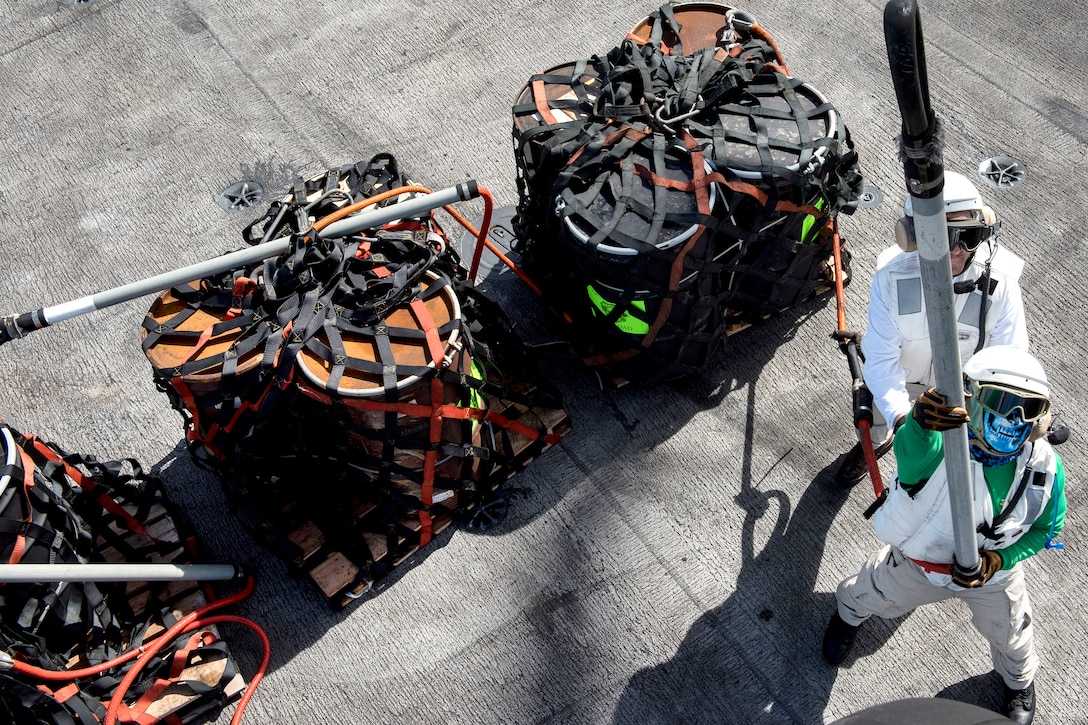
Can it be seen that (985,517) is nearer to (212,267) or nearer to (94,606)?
(212,267)

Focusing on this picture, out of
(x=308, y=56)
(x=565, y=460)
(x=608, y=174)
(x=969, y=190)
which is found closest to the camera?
(x=969, y=190)

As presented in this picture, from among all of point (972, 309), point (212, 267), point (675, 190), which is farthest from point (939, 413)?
point (212, 267)

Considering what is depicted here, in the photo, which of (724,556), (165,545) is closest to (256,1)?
(165,545)

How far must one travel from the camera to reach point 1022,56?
22.9ft

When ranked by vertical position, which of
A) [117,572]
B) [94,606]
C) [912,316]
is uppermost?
[912,316]

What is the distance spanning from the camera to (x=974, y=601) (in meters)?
3.97

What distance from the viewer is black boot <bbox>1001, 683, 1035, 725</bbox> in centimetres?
417

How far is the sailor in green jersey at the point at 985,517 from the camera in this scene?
315cm

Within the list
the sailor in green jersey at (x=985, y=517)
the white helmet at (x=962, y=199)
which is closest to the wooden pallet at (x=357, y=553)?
the sailor in green jersey at (x=985, y=517)

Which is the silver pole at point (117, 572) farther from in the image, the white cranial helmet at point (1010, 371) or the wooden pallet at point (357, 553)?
the white cranial helmet at point (1010, 371)

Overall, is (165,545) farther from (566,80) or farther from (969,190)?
(969,190)

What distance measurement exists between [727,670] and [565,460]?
57.3 inches

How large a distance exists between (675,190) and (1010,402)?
2.03m

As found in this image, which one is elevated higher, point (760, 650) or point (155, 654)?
point (155, 654)
